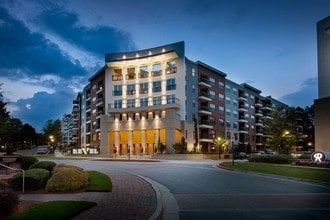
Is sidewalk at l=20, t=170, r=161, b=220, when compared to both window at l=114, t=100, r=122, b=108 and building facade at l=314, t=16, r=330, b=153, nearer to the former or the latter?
building facade at l=314, t=16, r=330, b=153

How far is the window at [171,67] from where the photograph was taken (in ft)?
237

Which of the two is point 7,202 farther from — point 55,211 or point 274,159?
point 274,159

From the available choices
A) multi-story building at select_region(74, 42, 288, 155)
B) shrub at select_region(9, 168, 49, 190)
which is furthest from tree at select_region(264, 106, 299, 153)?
shrub at select_region(9, 168, 49, 190)

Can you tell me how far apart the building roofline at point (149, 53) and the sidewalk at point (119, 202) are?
Answer: 56.9 m

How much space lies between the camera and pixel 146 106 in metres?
72.3

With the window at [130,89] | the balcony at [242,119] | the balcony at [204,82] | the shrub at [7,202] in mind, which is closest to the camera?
the shrub at [7,202]

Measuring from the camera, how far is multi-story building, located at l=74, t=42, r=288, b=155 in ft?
231

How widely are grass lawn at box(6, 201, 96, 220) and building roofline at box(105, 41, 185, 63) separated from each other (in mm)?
→ 60930

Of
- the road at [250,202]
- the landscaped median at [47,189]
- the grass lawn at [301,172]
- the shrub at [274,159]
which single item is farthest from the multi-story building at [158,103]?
the landscaped median at [47,189]

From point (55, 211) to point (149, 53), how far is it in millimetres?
65520

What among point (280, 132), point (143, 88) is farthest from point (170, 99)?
point (280, 132)

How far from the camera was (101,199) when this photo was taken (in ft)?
40.8

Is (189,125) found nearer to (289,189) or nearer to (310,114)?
(289,189)

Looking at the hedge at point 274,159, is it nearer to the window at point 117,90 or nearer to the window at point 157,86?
the window at point 157,86
